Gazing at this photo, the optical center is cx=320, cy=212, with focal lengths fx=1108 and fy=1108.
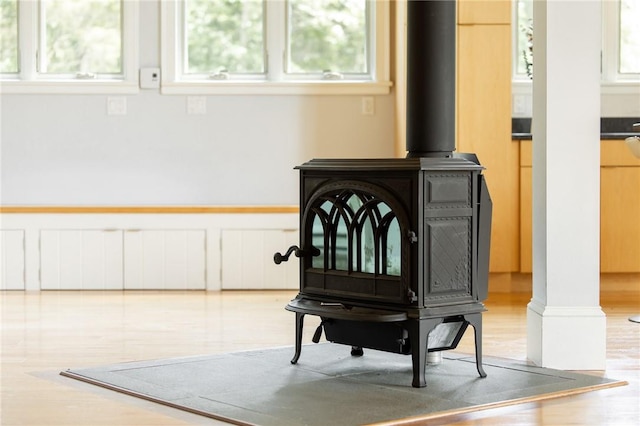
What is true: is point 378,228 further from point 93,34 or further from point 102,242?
point 93,34

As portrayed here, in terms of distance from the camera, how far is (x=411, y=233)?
3.44 meters

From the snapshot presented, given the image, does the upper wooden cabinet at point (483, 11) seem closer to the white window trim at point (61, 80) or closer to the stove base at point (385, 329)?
the white window trim at point (61, 80)

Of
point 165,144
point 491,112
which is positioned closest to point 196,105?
point 165,144

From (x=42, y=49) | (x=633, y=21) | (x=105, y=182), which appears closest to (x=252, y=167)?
(x=105, y=182)

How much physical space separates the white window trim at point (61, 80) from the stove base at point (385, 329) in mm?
3105

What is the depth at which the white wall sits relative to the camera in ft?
21.5

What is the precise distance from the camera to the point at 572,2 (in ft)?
12.8

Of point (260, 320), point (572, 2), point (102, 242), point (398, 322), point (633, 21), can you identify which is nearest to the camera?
point (398, 322)

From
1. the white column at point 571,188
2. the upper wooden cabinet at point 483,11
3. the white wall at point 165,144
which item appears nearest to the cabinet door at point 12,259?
the white wall at point 165,144

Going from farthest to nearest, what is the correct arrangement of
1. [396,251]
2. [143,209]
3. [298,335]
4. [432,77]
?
[143,209]
[298,335]
[432,77]
[396,251]

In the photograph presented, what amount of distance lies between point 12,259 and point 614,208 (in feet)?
11.0

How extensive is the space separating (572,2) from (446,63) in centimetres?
55

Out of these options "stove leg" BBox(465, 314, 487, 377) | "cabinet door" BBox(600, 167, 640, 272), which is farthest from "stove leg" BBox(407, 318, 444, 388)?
"cabinet door" BBox(600, 167, 640, 272)

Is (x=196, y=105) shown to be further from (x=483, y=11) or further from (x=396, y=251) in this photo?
(x=396, y=251)
